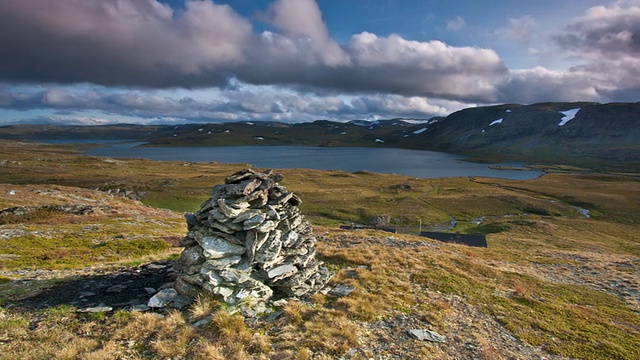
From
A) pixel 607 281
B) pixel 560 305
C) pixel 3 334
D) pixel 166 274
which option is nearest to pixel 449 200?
pixel 607 281

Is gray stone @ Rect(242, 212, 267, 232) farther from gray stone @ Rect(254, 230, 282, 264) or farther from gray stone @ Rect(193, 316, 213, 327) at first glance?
gray stone @ Rect(193, 316, 213, 327)

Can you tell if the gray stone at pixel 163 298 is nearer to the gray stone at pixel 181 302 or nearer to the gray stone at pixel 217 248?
the gray stone at pixel 181 302

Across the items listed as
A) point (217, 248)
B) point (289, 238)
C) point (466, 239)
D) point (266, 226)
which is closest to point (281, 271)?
point (289, 238)

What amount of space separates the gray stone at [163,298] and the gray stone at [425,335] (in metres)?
10.5

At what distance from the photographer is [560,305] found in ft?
59.3

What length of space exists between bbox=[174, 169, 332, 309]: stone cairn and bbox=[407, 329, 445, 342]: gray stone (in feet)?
17.4

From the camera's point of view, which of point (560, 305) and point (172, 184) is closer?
point (560, 305)

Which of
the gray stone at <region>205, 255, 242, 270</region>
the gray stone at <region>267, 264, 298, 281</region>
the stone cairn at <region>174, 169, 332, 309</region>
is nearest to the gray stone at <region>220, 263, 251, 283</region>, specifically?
the stone cairn at <region>174, 169, 332, 309</region>

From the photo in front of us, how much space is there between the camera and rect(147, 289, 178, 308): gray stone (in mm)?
13952

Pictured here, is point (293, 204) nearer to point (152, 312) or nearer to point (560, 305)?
point (152, 312)

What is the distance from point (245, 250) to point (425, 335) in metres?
8.77

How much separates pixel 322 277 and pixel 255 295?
4.21 metres

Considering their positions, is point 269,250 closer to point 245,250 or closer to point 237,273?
point 245,250

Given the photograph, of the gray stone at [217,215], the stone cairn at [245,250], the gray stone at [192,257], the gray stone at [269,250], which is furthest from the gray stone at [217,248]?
the gray stone at [217,215]
